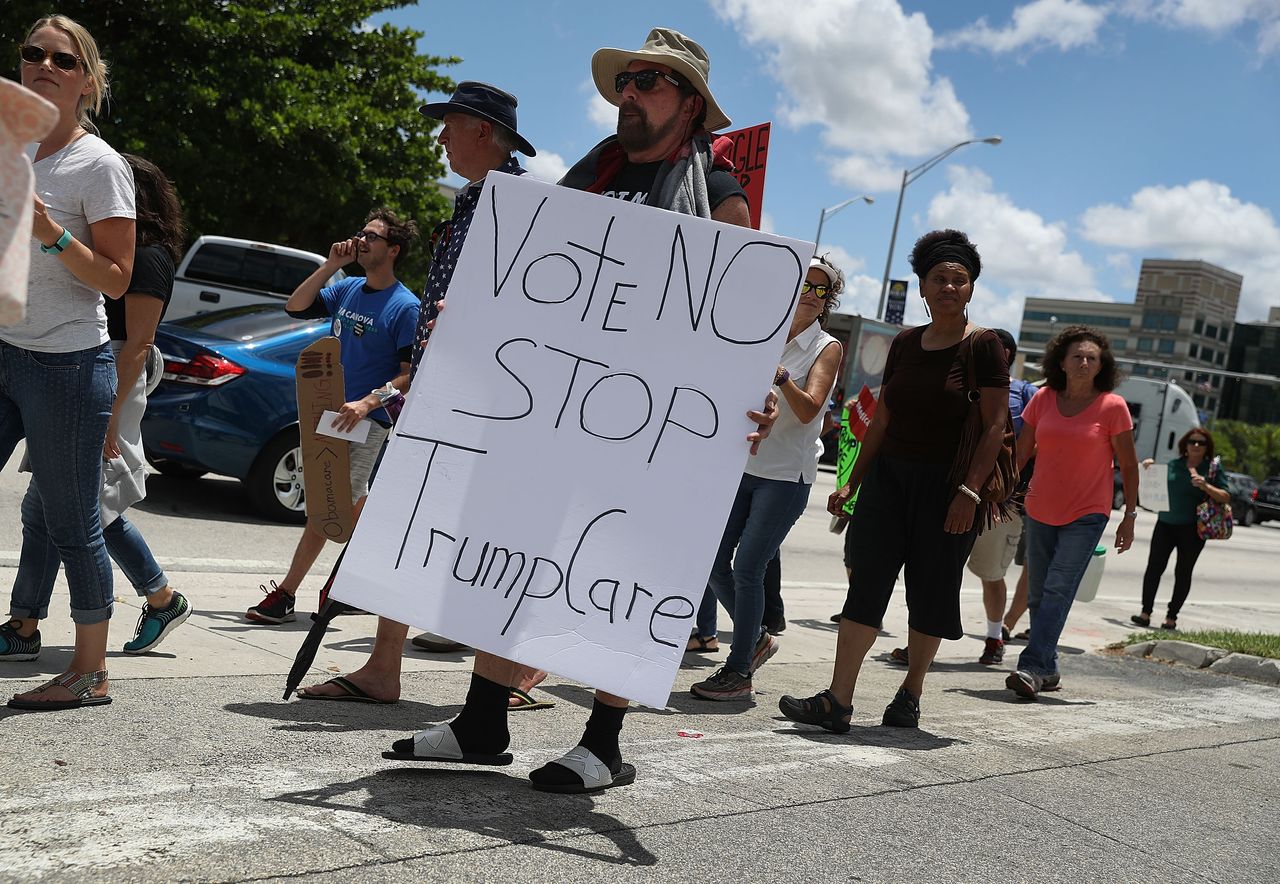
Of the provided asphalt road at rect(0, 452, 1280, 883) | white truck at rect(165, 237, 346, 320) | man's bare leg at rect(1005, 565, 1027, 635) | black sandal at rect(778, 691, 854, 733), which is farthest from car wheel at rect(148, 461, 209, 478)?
black sandal at rect(778, 691, 854, 733)

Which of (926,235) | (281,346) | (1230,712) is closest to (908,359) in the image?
(926,235)

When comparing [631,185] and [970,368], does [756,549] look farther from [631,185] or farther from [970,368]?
[631,185]

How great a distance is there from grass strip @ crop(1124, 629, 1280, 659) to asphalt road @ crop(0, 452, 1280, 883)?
1731 mm

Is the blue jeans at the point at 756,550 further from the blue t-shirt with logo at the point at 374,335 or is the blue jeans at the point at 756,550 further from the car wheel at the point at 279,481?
the car wheel at the point at 279,481

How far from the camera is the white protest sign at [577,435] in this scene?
11.3 ft

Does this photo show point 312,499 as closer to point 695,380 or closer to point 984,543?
point 695,380

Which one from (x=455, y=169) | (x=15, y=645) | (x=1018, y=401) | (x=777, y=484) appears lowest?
(x=15, y=645)

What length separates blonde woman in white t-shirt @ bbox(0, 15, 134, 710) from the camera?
3.61 m

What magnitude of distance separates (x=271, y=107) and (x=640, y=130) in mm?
19300

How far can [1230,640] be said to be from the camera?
8625 mm

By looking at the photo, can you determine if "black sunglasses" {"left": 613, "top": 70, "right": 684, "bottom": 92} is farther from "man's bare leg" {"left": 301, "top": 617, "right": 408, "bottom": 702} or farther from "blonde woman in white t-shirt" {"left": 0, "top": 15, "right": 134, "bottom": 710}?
"man's bare leg" {"left": 301, "top": 617, "right": 408, "bottom": 702}

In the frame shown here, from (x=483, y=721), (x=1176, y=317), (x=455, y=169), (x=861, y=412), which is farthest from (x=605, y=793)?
(x=1176, y=317)

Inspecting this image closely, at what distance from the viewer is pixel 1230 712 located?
6.72 metres

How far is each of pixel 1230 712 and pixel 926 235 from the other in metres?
3.27
